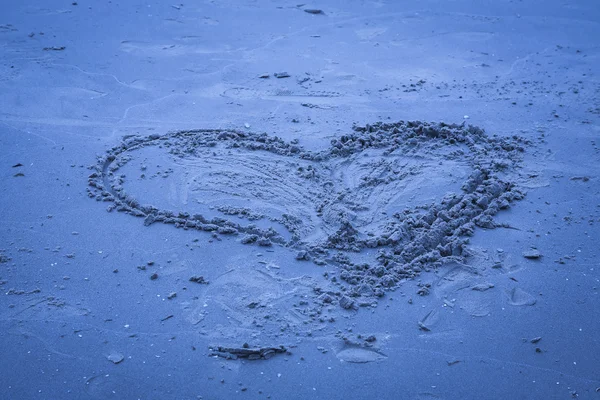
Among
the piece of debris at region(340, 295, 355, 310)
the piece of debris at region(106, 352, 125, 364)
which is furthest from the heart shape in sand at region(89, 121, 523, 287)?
the piece of debris at region(106, 352, 125, 364)

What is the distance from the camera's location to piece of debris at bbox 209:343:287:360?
258 centimetres

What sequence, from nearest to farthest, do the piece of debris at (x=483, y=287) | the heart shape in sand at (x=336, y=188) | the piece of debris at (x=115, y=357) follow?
the piece of debris at (x=115, y=357) < the piece of debris at (x=483, y=287) < the heart shape in sand at (x=336, y=188)

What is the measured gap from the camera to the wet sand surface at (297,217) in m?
2.56

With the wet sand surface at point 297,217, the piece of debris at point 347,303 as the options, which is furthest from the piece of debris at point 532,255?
the piece of debris at point 347,303

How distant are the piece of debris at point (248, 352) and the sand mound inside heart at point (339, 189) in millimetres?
448

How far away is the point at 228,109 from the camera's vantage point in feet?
16.0

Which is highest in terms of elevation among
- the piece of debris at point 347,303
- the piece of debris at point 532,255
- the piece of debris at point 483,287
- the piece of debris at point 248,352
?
the piece of debris at point 532,255

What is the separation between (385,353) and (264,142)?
2.14 metres

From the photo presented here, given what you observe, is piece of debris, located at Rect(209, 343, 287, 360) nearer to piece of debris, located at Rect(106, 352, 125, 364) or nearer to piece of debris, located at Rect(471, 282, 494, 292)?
Result: piece of debris, located at Rect(106, 352, 125, 364)

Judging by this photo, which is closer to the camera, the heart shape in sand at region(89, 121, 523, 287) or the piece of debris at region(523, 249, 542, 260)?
the piece of debris at region(523, 249, 542, 260)

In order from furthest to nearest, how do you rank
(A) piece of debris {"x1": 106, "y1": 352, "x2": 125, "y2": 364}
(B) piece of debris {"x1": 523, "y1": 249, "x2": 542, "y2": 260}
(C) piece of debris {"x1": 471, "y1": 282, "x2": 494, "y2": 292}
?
(B) piece of debris {"x1": 523, "y1": 249, "x2": 542, "y2": 260}
(C) piece of debris {"x1": 471, "y1": 282, "x2": 494, "y2": 292}
(A) piece of debris {"x1": 106, "y1": 352, "x2": 125, "y2": 364}

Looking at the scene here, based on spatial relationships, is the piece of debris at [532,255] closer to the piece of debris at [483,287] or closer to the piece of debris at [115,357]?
the piece of debris at [483,287]

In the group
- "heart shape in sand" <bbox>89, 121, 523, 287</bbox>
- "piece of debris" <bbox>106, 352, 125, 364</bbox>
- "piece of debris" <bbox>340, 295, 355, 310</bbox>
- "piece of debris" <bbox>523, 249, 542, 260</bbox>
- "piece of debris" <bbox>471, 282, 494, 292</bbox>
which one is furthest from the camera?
"heart shape in sand" <bbox>89, 121, 523, 287</bbox>

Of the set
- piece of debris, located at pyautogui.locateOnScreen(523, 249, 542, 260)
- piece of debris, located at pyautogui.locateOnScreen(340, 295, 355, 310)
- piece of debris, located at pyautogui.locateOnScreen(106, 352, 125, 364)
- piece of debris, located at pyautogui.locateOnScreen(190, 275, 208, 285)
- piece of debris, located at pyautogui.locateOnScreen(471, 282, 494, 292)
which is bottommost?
piece of debris, located at pyautogui.locateOnScreen(106, 352, 125, 364)
